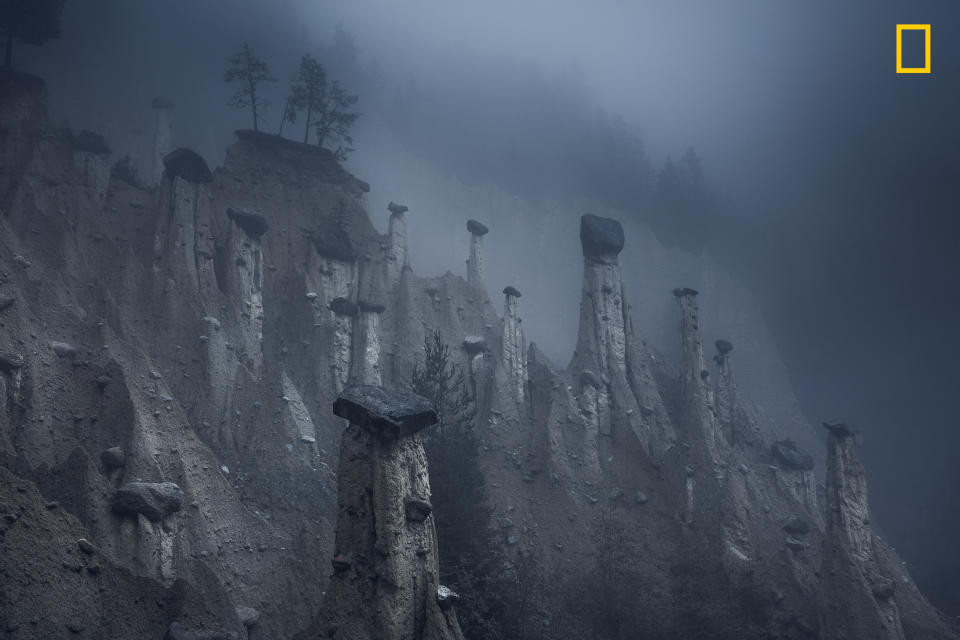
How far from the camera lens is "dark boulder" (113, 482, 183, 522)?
13.5 m

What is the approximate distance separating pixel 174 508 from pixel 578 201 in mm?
60164

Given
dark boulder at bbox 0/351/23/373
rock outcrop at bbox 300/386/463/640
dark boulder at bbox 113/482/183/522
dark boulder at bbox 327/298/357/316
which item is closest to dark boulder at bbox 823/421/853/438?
rock outcrop at bbox 300/386/463/640

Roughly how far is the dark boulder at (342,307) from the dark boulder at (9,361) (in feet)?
45.4

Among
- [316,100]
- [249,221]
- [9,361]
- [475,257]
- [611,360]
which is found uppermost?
[316,100]

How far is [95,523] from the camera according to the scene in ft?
42.8

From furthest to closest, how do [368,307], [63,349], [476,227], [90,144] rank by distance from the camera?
[476,227] < [90,144] < [368,307] < [63,349]

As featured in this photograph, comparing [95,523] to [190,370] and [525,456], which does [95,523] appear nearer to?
[190,370]

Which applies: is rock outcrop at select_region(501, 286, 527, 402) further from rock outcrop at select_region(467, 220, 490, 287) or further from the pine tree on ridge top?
the pine tree on ridge top

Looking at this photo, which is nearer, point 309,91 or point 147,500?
point 147,500

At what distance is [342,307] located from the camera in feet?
92.5

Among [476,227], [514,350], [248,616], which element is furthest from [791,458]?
[248,616]

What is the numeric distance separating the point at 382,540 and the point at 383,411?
234 centimetres

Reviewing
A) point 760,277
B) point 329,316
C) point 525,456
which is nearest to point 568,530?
point 525,456

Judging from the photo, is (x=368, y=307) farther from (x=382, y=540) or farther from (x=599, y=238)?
(x=382, y=540)
